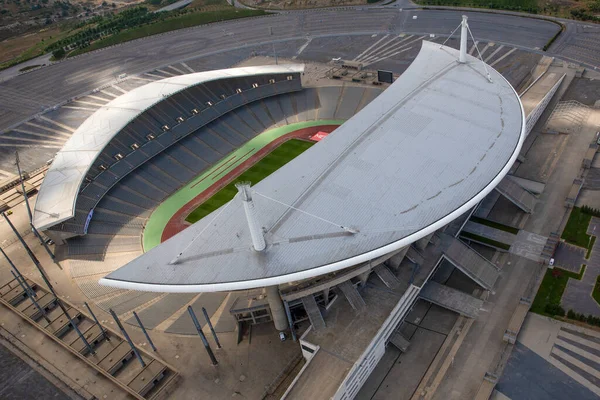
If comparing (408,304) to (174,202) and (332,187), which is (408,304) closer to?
(332,187)

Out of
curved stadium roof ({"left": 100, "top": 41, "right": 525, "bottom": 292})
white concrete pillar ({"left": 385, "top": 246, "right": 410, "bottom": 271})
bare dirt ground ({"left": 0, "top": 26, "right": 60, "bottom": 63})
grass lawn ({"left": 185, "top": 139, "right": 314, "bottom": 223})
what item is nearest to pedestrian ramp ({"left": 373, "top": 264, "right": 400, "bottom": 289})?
white concrete pillar ({"left": 385, "top": 246, "right": 410, "bottom": 271})

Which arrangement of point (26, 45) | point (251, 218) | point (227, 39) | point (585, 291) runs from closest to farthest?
point (251, 218) → point (585, 291) → point (227, 39) → point (26, 45)

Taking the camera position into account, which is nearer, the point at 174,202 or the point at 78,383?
the point at 78,383

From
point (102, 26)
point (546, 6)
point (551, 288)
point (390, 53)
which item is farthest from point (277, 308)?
point (102, 26)

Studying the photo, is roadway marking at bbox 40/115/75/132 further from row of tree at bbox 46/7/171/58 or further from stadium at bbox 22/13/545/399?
row of tree at bbox 46/7/171/58

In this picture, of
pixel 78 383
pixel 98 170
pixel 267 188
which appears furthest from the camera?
pixel 98 170

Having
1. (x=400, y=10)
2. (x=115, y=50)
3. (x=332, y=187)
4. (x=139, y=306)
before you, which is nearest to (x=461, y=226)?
(x=332, y=187)

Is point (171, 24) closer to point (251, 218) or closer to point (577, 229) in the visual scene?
point (251, 218)
